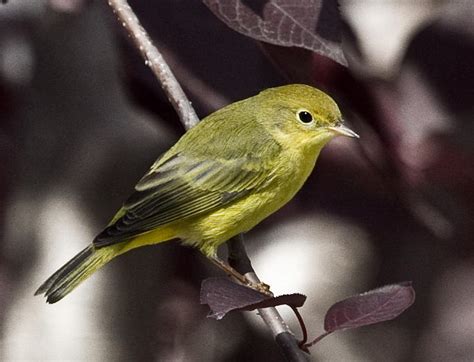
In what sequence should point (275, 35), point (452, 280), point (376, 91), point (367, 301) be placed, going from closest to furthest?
1. point (367, 301)
2. point (275, 35)
3. point (376, 91)
4. point (452, 280)

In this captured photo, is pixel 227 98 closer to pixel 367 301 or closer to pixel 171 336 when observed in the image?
pixel 171 336

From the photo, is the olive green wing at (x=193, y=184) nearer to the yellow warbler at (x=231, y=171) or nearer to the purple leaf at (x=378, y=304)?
the yellow warbler at (x=231, y=171)

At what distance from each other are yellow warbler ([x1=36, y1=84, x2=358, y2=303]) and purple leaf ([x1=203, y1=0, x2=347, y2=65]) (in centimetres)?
34

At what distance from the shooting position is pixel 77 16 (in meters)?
1.97

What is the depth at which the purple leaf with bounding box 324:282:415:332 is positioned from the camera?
3.52 ft

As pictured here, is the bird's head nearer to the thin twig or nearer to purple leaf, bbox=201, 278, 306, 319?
the thin twig

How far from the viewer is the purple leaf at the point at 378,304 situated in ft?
3.52

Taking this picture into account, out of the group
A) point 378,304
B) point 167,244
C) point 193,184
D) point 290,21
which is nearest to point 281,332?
point 378,304

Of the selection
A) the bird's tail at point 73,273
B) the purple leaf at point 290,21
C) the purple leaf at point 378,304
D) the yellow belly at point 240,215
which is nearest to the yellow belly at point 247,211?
the yellow belly at point 240,215

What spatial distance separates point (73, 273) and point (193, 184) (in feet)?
0.75

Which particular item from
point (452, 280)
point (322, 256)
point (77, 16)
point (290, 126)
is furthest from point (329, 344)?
point (77, 16)

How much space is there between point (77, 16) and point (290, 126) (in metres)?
0.48

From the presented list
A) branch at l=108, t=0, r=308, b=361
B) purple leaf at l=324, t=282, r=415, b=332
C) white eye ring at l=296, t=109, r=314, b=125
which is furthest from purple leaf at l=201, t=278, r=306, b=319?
white eye ring at l=296, t=109, r=314, b=125

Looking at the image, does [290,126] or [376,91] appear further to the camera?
[290,126]
